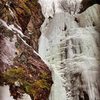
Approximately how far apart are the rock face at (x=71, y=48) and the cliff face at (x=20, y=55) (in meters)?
0.11

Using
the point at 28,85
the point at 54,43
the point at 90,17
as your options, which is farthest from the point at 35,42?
the point at 90,17

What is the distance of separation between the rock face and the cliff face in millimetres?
113

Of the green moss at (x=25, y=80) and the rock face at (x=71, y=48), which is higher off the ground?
the rock face at (x=71, y=48)

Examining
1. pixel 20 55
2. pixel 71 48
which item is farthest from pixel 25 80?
pixel 71 48

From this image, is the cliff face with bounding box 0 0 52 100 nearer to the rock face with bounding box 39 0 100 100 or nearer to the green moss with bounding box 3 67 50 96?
the green moss with bounding box 3 67 50 96

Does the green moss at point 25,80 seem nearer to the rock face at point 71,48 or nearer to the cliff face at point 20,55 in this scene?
the cliff face at point 20,55

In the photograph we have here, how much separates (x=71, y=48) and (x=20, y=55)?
61 centimetres

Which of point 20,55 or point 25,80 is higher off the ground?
point 20,55

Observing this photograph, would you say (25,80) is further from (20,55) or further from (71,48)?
(71,48)

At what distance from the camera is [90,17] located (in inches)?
146

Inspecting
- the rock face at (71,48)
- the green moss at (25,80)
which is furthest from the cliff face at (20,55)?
the rock face at (71,48)

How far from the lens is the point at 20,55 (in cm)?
314

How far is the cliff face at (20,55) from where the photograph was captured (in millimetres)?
2990

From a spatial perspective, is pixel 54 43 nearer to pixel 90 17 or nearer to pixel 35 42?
pixel 35 42
